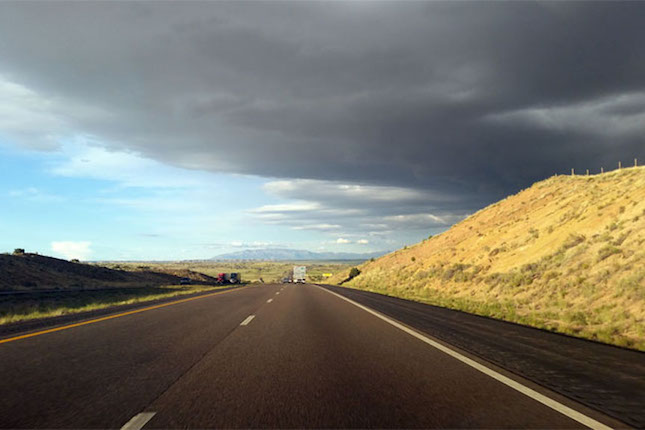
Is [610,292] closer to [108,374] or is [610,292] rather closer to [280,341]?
[280,341]

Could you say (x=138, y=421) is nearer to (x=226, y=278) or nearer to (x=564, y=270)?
(x=564, y=270)

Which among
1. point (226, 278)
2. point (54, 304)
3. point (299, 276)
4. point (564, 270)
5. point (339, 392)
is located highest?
point (564, 270)

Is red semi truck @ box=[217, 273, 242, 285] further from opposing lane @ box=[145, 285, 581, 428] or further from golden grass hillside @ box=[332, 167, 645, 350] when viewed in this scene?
opposing lane @ box=[145, 285, 581, 428]

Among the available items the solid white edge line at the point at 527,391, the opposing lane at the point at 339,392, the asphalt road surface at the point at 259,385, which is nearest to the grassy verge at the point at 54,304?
the asphalt road surface at the point at 259,385

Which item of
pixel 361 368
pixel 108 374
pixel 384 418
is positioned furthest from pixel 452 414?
pixel 108 374

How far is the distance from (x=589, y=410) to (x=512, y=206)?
48114 mm

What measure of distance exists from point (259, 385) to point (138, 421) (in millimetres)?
1598

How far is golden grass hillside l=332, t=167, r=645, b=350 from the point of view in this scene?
1272 cm

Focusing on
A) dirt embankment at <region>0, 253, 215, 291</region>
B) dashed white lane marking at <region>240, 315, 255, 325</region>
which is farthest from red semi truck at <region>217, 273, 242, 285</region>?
dashed white lane marking at <region>240, 315, 255, 325</region>

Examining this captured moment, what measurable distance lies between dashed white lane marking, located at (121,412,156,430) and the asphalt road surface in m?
0.02

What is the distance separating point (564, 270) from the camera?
19094 millimetres

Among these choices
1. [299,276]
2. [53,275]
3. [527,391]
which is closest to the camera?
[527,391]

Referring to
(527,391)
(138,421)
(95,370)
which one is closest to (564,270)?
(527,391)

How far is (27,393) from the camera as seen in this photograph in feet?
16.6
